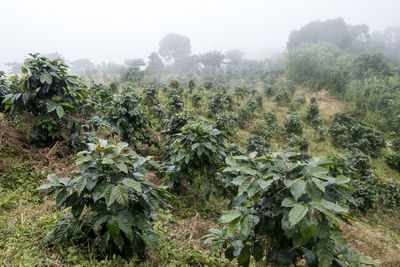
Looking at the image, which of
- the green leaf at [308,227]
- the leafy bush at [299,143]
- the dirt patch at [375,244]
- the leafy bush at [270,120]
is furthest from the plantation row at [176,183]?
the leafy bush at [270,120]

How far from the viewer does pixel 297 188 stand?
100 centimetres

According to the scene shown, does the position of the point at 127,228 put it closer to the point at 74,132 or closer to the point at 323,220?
the point at 323,220

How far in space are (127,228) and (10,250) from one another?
991 millimetres

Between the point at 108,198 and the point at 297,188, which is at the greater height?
the point at 297,188

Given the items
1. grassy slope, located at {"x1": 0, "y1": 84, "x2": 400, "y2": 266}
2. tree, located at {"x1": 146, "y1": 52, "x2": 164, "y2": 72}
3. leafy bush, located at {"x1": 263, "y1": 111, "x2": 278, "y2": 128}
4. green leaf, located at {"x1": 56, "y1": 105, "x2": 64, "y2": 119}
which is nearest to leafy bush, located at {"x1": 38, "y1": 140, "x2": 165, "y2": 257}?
grassy slope, located at {"x1": 0, "y1": 84, "x2": 400, "y2": 266}

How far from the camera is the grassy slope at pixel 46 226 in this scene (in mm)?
1426

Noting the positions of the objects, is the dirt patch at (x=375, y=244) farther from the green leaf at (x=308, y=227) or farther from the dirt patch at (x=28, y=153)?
the dirt patch at (x=28, y=153)

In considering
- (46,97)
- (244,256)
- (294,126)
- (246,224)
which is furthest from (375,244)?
(294,126)

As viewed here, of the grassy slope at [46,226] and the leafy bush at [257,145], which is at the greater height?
the grassy slope at [46,226]

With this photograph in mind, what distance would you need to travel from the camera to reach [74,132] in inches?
125

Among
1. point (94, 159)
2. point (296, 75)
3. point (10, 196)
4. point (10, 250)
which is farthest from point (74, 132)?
point (296, 75)

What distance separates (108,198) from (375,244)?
472cm

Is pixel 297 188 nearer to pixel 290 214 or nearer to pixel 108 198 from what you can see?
pixel 290 214

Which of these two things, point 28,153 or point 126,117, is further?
point 126,117
